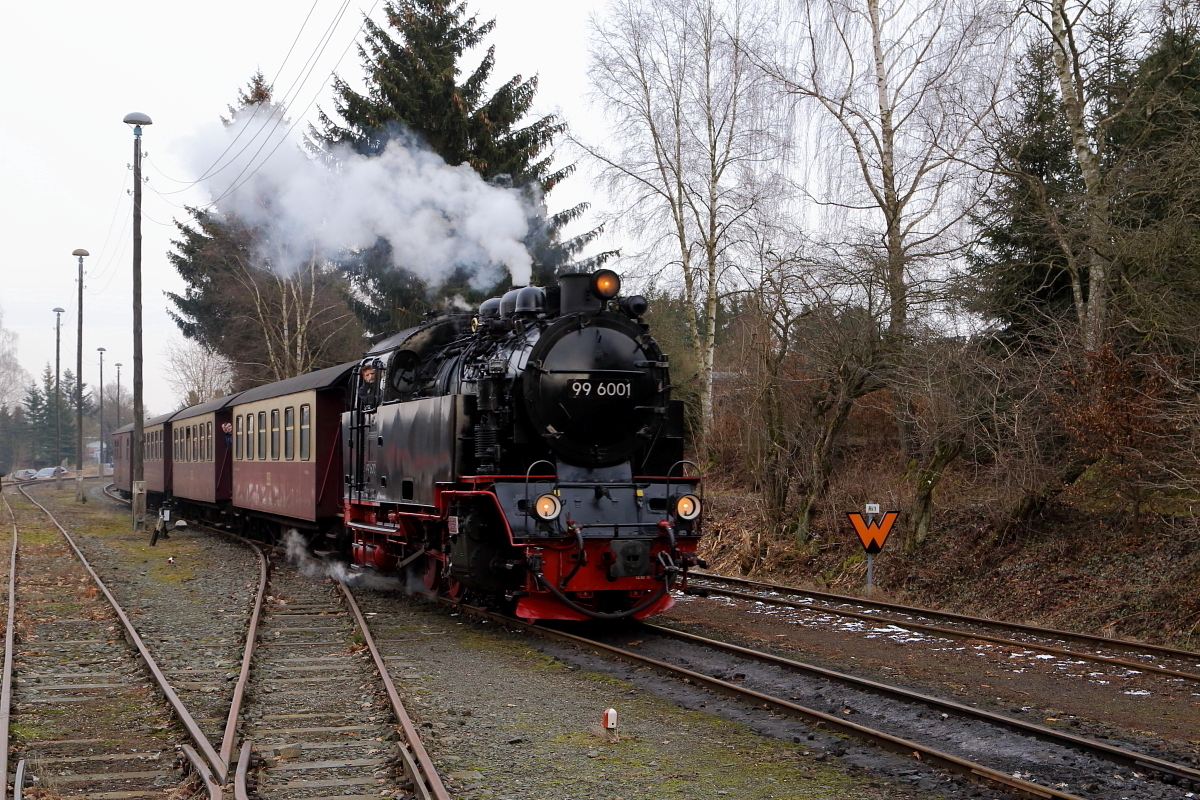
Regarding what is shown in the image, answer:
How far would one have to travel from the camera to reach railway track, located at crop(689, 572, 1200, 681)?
7.81 m

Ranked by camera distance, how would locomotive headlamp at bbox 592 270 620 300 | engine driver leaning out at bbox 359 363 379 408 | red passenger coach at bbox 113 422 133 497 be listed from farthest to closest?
red passenger coach at bbox 113 422 133 497, engine driver leaning out at bbox 359 363 379 408, locomotive headlamp at bbox 592 270 620 300

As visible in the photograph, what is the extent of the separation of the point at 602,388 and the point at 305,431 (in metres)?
6.49

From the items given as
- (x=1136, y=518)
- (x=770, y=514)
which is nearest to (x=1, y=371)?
(x=770, y=514)

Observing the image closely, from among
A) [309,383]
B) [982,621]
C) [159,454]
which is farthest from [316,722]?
[159,454]

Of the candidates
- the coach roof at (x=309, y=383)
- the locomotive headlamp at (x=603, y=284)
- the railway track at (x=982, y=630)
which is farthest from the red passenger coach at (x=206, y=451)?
the locomotive headlamp at (x=603, y=284)

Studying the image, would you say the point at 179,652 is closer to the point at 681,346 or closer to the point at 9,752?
the point at 9,752

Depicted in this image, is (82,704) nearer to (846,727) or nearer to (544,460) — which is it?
(544,460)

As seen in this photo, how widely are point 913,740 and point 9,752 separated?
16.0ft

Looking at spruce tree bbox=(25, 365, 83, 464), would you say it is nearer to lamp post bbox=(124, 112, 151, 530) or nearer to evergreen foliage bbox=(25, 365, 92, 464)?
evergreen foliage bbox=(25, 365, 92, 464)

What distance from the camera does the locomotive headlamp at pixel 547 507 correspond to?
864 centimetres

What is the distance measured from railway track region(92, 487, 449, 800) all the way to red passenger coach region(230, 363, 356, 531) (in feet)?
13.0

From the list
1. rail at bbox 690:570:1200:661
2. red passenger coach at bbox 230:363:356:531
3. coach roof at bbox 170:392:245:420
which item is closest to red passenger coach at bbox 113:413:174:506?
coach roof at bbox 170:392:245:420

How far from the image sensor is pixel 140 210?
22.0 m

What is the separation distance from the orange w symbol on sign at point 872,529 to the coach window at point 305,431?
7178mm
